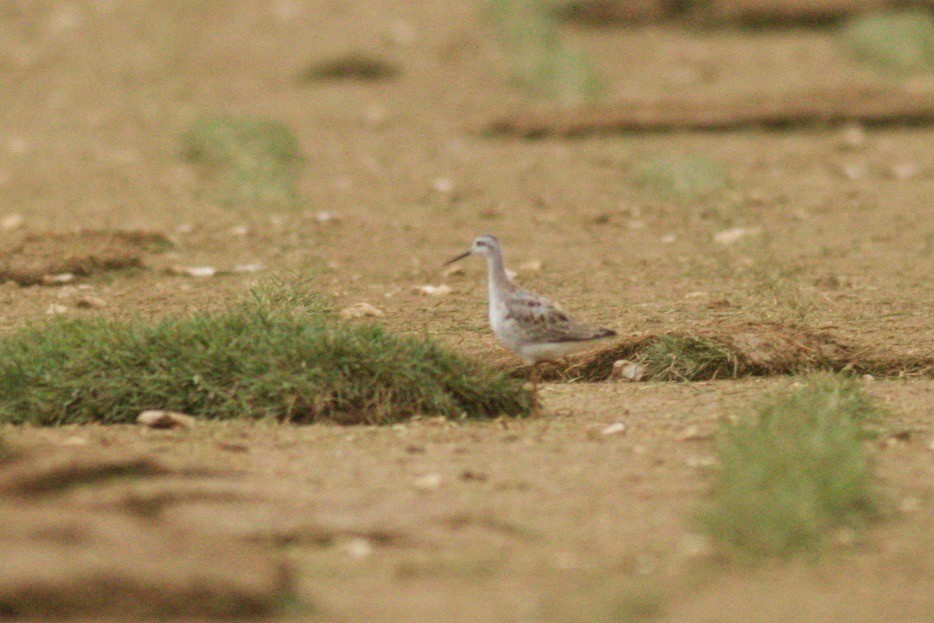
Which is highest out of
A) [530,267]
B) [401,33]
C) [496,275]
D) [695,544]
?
[496,275]

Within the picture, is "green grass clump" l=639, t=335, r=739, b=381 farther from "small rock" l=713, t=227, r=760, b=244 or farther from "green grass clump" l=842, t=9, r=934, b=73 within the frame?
"green grass clump" l=842, t=9, r=934, b=73

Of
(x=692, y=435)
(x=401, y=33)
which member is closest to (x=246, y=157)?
(x=401, y=33)

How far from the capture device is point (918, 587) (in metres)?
3.80

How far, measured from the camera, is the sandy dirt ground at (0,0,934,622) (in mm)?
3906

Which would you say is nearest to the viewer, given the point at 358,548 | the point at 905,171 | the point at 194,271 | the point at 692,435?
the point at 358,548

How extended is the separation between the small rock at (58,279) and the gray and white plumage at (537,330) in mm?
2663

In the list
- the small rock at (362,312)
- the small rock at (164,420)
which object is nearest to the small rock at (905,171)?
the small rock at (362,312)

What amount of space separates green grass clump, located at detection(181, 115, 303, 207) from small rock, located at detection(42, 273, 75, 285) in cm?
247

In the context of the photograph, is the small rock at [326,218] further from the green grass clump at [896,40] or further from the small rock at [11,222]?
the green grass clump at [896,40]

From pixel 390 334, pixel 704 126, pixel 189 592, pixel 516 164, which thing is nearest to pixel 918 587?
pixel 189 592

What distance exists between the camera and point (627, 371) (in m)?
6.25

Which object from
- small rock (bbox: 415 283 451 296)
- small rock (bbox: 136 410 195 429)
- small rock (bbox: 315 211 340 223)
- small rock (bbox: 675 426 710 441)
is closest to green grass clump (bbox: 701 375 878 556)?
small rock (bbox: 675 426 710 441)

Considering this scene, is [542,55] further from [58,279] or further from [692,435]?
[692,435]

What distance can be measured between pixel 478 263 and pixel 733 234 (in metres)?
1.52
